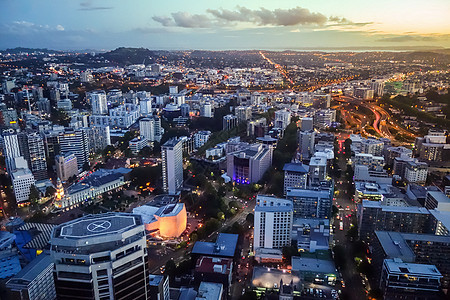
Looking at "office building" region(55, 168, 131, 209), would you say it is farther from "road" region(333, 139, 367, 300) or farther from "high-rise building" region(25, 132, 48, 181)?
"road" region(333, 139, 367, 300)

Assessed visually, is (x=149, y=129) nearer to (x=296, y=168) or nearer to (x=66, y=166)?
(x=66, y=166)

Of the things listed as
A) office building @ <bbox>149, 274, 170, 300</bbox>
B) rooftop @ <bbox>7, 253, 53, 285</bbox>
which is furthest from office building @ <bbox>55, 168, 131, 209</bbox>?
office building @ <bbox>149, 274, 170, 300</bbox>

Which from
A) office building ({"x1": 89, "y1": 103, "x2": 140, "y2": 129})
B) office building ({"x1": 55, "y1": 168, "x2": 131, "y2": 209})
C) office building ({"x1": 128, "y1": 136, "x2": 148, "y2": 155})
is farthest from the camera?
office building ({"x1": 89, "y1": 103, "x2": 140, "y2": 129})

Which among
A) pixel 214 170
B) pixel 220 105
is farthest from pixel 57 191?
pixel 220 105

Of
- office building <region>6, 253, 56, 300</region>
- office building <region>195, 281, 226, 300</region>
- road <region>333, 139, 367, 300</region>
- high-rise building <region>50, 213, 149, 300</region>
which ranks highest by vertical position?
high-rise building <region>50, 213, 149, 300</region>

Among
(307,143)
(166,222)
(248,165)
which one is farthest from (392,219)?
(307,143)

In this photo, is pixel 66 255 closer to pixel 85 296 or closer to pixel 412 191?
pixel 85 296
